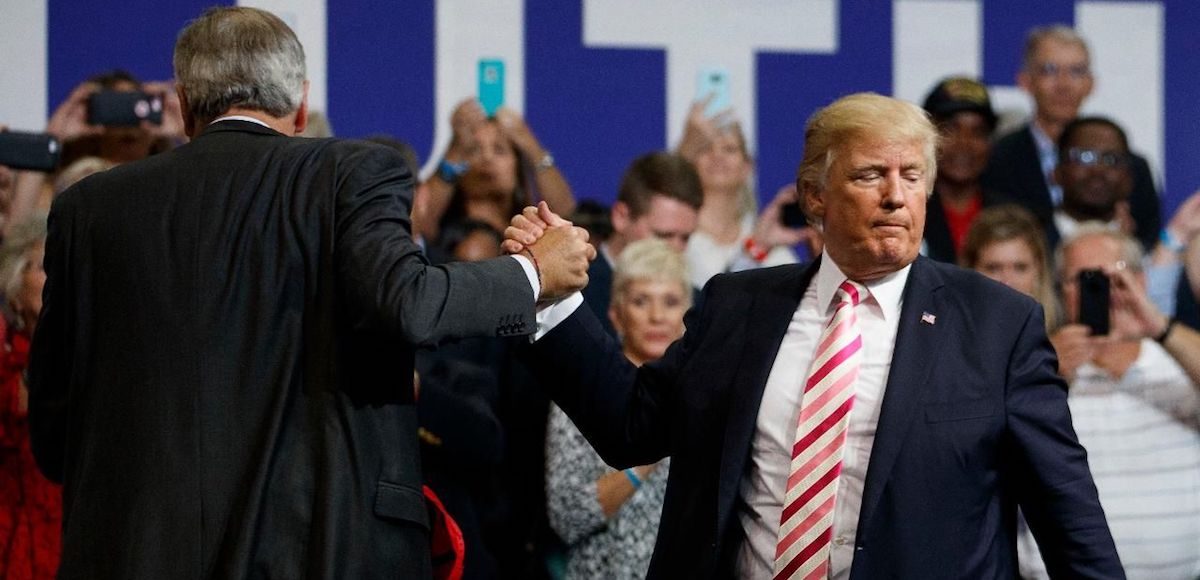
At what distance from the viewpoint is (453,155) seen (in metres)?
5.55

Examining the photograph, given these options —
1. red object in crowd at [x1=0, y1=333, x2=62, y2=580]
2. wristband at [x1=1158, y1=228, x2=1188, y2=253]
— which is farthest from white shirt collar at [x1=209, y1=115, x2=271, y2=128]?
wristband at [x1=1158, y1=228, x2=1188, y2=253]

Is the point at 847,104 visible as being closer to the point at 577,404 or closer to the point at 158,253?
the point at 577,404

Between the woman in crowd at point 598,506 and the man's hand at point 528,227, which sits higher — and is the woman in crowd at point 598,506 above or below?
below

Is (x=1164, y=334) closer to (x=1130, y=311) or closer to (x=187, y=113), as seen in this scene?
(x=1130, y=311)

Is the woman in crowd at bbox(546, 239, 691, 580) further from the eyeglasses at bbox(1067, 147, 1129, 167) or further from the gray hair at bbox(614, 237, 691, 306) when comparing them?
the eyeglasses at bbox(1067, 147, 1129, 167)

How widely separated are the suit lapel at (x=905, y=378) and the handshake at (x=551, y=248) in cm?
53

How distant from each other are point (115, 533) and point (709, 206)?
357 centimetres

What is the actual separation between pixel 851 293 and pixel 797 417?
23 cm

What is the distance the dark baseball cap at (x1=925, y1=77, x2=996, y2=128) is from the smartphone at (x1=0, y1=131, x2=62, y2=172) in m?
3.04

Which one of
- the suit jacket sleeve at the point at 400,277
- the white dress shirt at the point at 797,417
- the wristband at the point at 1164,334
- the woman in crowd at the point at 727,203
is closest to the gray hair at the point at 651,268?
the woman in crowd at the point at 727,203

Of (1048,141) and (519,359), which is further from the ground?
(1048,141)

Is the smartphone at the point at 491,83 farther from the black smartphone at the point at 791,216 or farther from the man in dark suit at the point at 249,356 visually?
A: the man in dark suit at the point at 249,356

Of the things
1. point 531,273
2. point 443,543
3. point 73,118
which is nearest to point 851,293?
point 531,273

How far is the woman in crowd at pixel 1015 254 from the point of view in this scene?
14.9 feet
